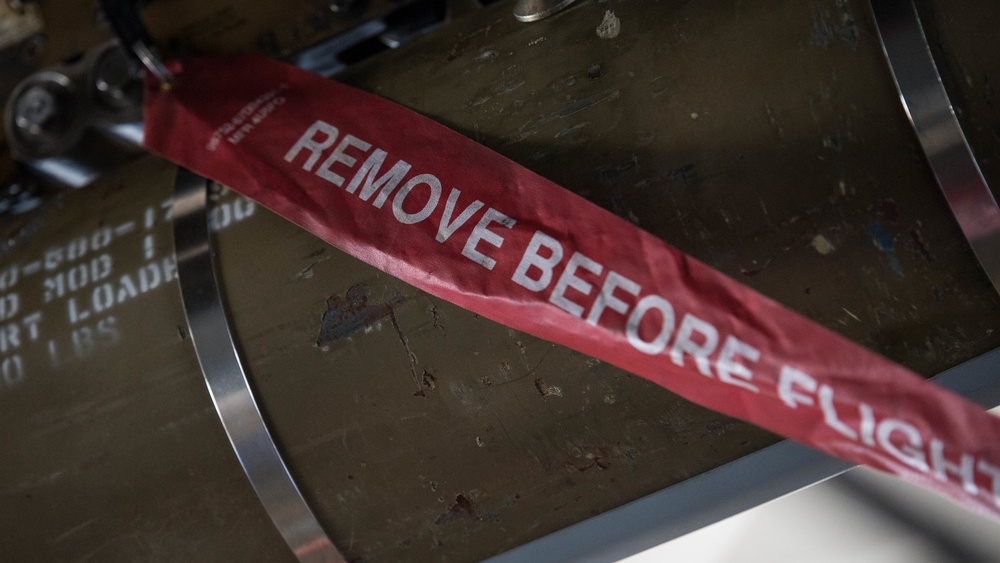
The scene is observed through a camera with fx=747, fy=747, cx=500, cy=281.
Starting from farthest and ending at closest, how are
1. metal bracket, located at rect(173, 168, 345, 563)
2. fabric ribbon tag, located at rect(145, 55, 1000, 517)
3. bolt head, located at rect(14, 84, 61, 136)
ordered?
bolt head, located at rect(14, 84, 61, 136) < metal bracket, located at rect(173, 168, 345, 563) < fabric ribbon tag, located at rect(145, 55, 1000, 517)

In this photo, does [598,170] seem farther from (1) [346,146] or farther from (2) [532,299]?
(1) [346,146]

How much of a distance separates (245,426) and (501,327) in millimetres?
328

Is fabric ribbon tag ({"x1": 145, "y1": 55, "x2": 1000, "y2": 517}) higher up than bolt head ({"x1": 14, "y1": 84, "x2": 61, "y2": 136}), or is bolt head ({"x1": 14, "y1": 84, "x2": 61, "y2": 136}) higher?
fabric ribbon tag ({"x1": 145, "y1": 55, "x2": 1000, "y2": 517})

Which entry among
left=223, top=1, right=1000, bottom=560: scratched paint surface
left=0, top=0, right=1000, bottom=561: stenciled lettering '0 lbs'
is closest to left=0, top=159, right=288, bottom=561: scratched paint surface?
left=0, top=0, right=1000, bottom=561: stenciled lettering '0 lbs'

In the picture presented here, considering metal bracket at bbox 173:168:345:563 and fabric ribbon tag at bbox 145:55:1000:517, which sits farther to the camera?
metal bracket at bbox 173:168:345:563

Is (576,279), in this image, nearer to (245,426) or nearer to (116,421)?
(245,426)

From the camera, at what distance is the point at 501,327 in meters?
0.80

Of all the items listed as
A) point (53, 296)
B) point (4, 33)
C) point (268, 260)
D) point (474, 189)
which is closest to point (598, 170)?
point (474, 189)

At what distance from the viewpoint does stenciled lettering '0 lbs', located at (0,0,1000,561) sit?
739 mm

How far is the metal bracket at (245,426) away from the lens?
87 centimetres

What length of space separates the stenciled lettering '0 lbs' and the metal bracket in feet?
0.05

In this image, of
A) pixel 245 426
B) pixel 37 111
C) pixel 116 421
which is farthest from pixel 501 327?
pixel 37 111

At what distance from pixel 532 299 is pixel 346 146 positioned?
0.32 meters

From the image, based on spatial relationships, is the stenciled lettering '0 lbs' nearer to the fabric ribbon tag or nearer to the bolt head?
the fabric ribbon tag
